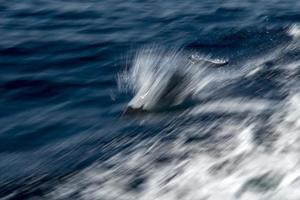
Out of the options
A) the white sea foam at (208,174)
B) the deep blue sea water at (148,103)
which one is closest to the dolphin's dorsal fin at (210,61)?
the deep blue sea water at (148,103)

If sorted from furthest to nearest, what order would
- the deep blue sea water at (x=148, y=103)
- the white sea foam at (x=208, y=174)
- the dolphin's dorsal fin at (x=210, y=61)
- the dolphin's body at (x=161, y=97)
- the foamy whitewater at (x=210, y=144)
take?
the dolphin's dorsal fin at (x=210, y=61)
the dolphin's body at (x=161, y=97)
the deep blue sea water at (x=148, y=103)
the foamy whitewater at (x=210, y=144)
the white sea foam at (x=208, y=174)

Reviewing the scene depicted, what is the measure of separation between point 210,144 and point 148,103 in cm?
118

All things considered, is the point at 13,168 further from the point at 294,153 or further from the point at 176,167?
the point at 294,153

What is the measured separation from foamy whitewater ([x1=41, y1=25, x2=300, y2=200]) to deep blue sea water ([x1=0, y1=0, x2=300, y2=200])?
15 millimetres

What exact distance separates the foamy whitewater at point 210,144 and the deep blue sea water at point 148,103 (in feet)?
0.05

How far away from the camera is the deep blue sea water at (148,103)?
481 centimetres

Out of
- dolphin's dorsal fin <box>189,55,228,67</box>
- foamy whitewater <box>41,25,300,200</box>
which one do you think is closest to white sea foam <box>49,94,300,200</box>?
foamy whitewater <box>41,25,300,200</box>

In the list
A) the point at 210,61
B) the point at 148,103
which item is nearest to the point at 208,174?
the point at 148,103

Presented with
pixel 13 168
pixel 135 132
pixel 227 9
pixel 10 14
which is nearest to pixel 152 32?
pixel 227 9

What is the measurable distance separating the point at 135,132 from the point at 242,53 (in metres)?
2.58

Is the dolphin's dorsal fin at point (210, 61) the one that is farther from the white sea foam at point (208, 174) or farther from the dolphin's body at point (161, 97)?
the white sea foam at point (208, 174)

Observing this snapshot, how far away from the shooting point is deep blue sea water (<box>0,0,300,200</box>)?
481cm

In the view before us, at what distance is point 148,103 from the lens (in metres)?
6.32

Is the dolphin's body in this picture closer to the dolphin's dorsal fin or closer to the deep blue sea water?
the deep blue sea water
